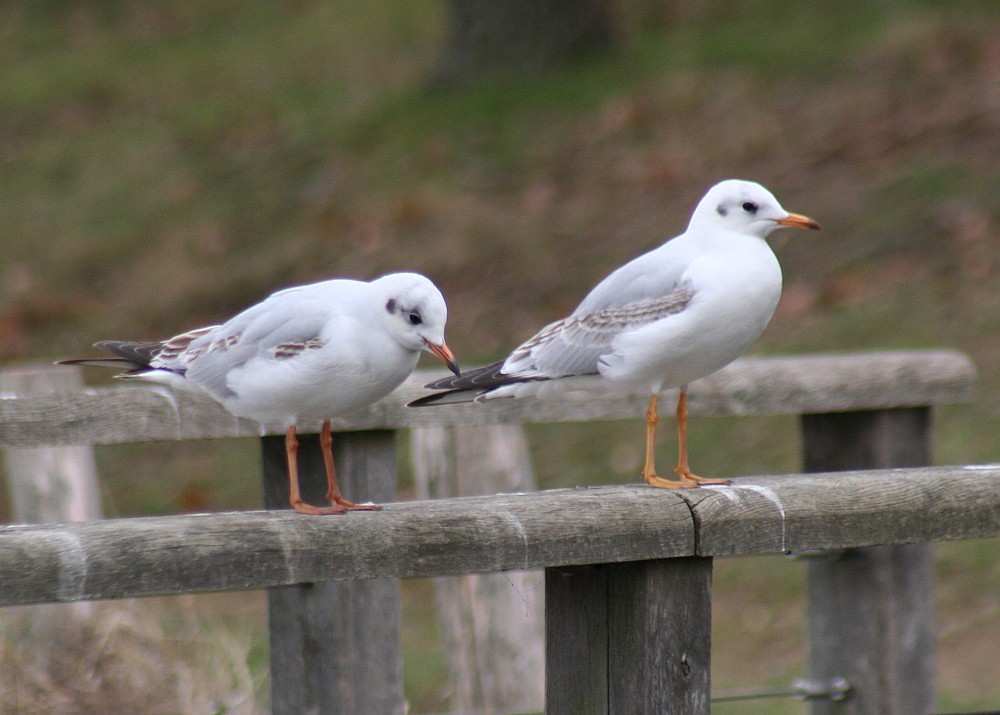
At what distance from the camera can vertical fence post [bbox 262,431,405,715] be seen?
3.80m

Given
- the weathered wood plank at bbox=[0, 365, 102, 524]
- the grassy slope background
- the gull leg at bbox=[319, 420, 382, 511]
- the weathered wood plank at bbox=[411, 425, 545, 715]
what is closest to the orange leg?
the gull leg at bbox=[319, 420, 382, 511]

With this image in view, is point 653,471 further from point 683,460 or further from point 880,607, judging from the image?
point 880,607

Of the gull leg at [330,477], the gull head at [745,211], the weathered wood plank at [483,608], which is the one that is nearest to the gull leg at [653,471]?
the gull head at [745,211]

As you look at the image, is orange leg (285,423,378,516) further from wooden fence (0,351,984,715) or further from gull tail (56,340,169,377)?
gull tail (56,340,169,377)

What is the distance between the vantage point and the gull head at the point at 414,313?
3.16 meters

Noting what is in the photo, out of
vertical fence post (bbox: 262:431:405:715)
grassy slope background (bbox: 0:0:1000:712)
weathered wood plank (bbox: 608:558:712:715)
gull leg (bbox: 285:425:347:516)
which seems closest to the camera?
weathered wood plank (bbox: 608:558:712:715)

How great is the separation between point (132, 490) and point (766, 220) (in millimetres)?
6361

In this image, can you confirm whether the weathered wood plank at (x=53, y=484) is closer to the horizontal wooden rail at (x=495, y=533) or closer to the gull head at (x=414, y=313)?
the gull head at (x=414, y=313)


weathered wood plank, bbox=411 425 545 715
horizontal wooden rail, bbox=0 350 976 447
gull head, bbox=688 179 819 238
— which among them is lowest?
weathered wood plank, bbox=411 425 545 715

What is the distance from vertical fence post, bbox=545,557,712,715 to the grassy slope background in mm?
2888

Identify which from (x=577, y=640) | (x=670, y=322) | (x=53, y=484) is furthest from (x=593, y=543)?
(x=53, y=484)

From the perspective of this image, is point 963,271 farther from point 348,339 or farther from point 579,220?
point 348,339

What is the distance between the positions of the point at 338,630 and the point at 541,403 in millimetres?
802

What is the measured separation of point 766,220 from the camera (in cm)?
350
